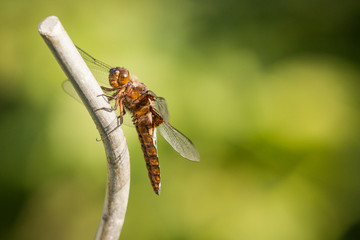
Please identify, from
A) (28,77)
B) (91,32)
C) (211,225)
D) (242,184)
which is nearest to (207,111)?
(242,184)

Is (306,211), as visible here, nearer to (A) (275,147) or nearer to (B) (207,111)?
(A) (275,147)

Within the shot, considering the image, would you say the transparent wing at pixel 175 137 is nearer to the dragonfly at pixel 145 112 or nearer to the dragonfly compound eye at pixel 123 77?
the dragonfly at pixel 145 112

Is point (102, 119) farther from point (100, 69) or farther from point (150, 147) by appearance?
point (100, 69)

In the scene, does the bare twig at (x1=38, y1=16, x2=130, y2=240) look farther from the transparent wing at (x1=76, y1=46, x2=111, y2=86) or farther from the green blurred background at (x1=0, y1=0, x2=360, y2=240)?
the green blurred background at (x1=0, y1=0, x2=360, y2=240)

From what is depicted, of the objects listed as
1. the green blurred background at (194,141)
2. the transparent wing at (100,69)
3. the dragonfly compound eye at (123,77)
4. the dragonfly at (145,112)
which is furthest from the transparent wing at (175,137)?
the green blurred background at (194,141)

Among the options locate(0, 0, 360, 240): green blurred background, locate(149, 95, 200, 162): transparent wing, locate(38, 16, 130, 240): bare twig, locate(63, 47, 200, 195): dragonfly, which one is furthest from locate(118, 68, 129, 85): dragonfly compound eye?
locate(0, 0, 360, 240): green blurred background
